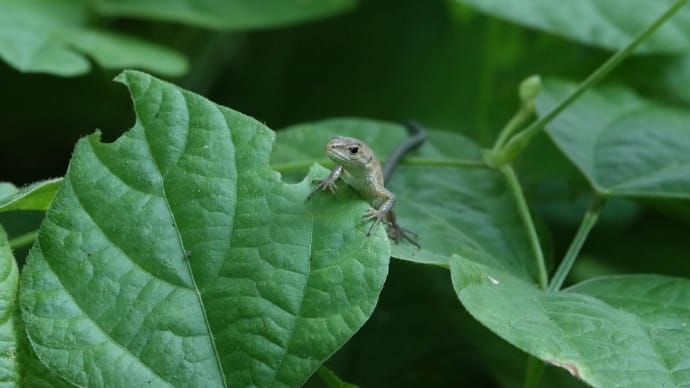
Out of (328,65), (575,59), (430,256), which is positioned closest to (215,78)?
(328,65)

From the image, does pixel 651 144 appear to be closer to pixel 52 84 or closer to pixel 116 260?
pixel 116 260

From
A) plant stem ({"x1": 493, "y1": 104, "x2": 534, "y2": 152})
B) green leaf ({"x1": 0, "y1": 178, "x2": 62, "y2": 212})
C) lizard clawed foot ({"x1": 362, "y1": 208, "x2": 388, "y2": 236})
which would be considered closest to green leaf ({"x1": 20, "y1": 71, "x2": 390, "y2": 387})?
lizard clawed foot ({"x1": 362, "y1": 208, "x2": 388, "y2": 236})

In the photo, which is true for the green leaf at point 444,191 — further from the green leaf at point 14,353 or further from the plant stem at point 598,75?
the green leaf at point 14,353

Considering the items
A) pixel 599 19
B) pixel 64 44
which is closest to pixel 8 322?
pixel 64 44

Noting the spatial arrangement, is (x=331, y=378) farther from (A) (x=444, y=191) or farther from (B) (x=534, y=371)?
(A) (x=444, y=191)

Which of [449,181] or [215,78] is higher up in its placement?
[449,181]

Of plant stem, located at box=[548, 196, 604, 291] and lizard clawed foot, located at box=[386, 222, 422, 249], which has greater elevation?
plant stem, located at box=[548, 196, 604, 291]

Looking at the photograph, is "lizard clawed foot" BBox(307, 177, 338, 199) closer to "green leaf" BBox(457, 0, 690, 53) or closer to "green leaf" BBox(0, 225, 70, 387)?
"green leaf" BBox(0, 225, 70, 387)
